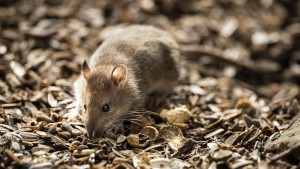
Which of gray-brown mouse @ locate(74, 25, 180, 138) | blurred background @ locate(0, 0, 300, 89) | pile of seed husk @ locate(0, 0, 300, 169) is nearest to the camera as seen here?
pile of seed husk @ locate(0, 0, 300, 169)

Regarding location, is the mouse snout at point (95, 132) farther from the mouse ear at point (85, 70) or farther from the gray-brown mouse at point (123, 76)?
the mouse ear at point (85, 70)

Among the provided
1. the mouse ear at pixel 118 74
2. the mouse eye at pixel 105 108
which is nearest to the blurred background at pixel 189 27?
the mouse ear at pixel 118 74

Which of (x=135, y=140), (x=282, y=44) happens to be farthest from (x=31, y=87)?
(x=282, y=44)

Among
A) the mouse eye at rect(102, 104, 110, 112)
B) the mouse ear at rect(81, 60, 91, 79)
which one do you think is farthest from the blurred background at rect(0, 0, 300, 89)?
the mouse eye at rect(102, 104, 110, 112)

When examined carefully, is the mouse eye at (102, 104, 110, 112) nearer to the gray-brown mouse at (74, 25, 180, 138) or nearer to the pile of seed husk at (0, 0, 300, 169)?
the gray-brown mouse at (74, 25, 180, 138)

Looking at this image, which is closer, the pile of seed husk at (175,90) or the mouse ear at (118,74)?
the pile of seed husk at (175,90)

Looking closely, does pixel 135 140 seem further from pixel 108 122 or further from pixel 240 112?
pixel 240 112

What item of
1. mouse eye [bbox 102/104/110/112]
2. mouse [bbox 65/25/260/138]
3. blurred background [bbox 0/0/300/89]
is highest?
blurred background [bbox 0/0/300/89]

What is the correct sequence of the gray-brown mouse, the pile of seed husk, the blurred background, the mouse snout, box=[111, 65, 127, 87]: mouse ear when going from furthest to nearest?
the blurred background → box=[111, 65, 127, 87]: mouse ear → the gray-brown mouse → the mouse snout → the pile of seed husk
